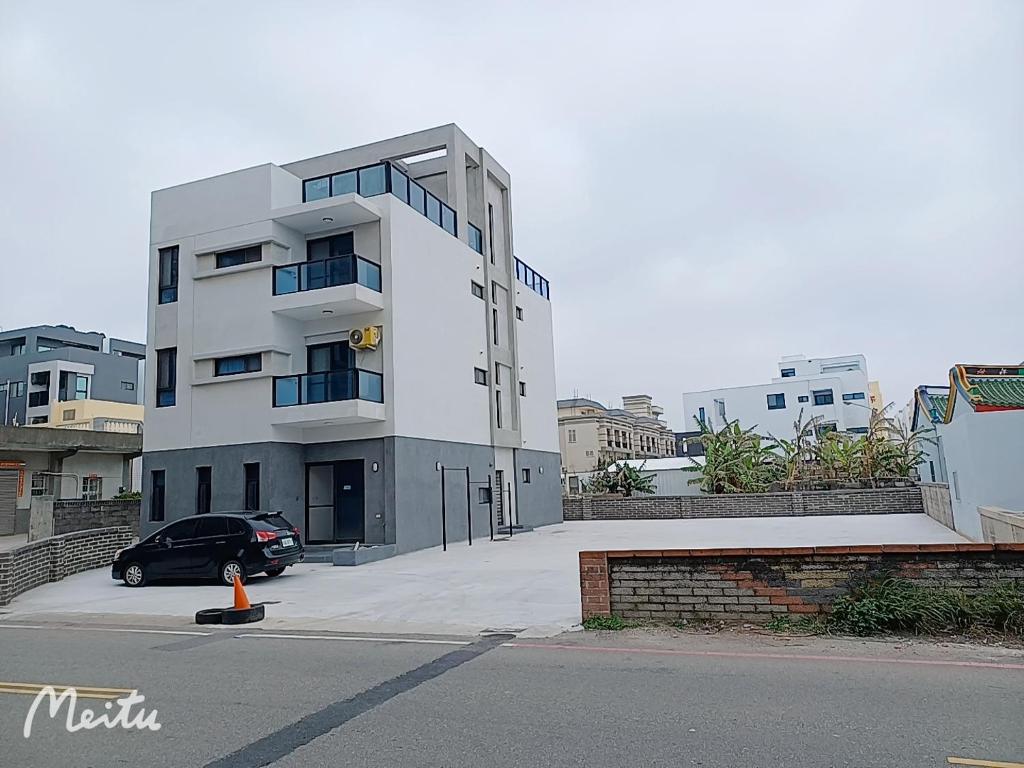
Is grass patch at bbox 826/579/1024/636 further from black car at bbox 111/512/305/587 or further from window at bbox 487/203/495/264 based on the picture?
window at bbox 487/203/495/264

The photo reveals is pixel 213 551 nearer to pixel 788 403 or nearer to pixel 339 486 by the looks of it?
pixel 339 486

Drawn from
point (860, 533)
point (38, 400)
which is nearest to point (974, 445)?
point (860, 533)

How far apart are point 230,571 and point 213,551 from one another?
1.80 feet

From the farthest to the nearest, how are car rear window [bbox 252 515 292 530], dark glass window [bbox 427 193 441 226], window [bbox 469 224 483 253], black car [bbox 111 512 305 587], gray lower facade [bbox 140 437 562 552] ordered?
window [bbox 469 224 483 253], dark glass window [bbox 427 193 441 226], gray lower facade [bbox 140 437 562 552], car rear window [bbox 252 515 292 530], black car [bbox 111 512 305 587]

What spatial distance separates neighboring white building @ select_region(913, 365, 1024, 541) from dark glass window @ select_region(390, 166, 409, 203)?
1538cm

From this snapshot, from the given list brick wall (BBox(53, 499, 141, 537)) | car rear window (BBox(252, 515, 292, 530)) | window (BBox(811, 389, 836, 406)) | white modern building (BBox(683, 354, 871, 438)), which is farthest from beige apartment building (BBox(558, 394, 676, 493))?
car rear window (BBox(252, 515, 292, 530))

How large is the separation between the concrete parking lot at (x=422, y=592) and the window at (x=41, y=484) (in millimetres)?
18362

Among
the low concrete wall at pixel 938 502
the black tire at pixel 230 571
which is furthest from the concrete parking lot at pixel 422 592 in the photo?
the low concrete wall at pixel 938 502

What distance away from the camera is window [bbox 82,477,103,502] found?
121 feet

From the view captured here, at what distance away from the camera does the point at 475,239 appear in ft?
96.3

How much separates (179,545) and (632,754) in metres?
13.7

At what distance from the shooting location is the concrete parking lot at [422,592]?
37.6ft

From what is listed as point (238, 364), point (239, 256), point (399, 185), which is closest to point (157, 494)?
point (238, 364)

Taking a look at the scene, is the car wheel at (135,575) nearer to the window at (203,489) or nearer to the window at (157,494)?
the window at (203,489)
